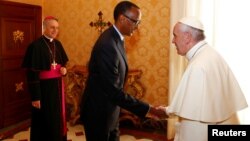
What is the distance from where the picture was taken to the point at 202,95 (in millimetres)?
1795

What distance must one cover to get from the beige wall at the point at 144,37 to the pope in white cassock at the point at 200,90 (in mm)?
2305

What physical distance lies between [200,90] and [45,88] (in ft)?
6.80

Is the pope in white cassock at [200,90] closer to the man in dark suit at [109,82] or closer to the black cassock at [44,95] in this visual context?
the man in dark suit at [109,82]

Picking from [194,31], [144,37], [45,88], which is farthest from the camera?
[144,37]

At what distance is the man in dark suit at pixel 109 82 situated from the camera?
2.09 m

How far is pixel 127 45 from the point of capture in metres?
4.54

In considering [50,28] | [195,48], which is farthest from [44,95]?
[195,48]

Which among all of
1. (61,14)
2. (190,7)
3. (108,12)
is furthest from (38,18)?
(190,7)

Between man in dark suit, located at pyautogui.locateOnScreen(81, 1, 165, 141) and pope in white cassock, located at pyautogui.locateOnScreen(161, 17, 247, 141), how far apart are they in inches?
13.8

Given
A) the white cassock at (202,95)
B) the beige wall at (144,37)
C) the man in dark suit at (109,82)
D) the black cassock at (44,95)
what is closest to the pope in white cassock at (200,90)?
the white cassock at (202,95)

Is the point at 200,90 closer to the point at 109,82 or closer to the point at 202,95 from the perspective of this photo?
the point at 202,95

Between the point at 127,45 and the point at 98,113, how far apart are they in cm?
245

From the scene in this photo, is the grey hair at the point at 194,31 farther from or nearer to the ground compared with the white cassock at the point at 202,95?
farther from the ground

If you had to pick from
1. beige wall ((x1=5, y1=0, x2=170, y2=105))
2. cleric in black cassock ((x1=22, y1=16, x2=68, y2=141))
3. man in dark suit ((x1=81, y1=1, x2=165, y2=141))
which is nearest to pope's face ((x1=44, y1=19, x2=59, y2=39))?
cleric in black cassock ((x1=22, y1=16, x2=68, y2=141))
